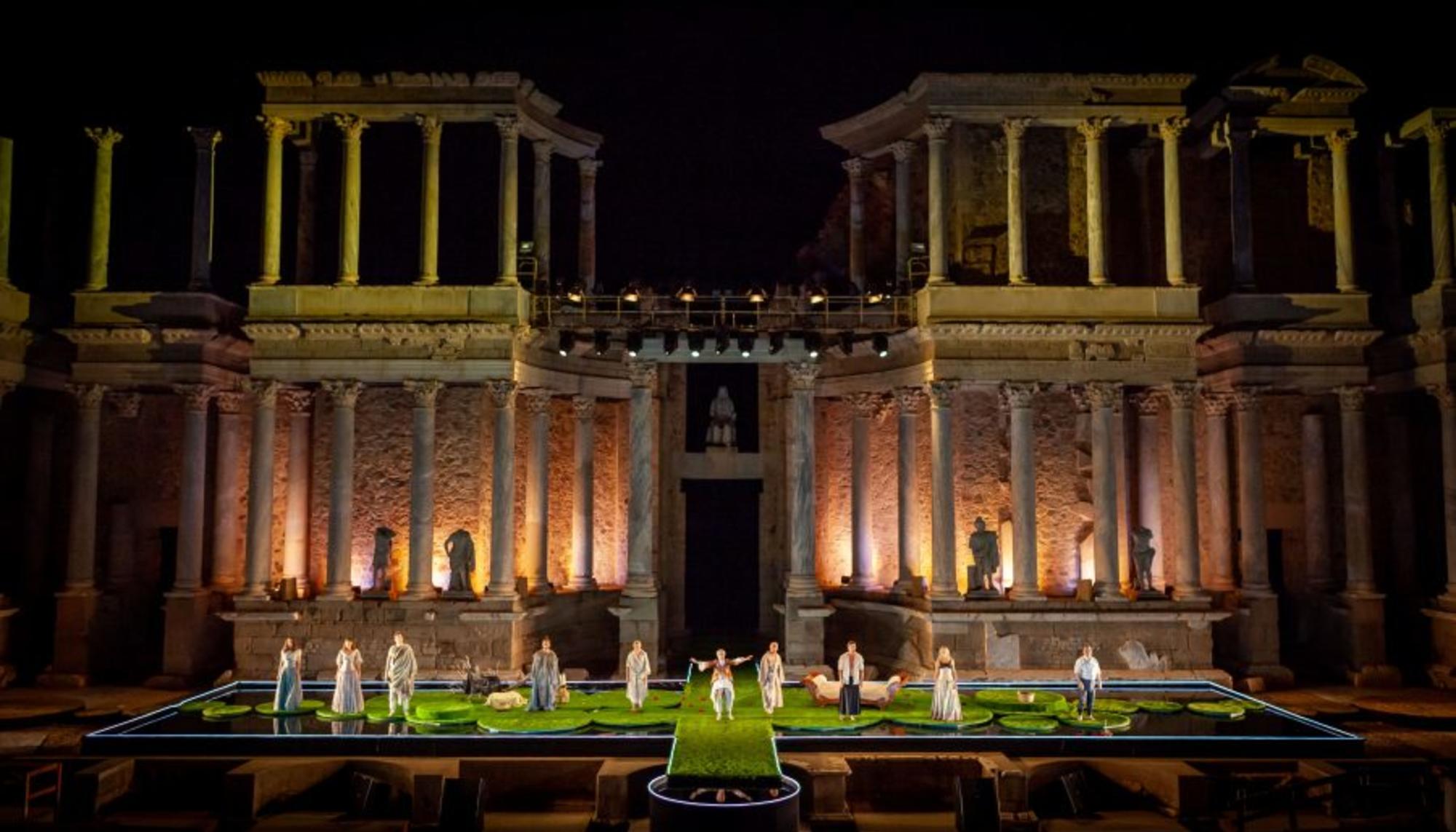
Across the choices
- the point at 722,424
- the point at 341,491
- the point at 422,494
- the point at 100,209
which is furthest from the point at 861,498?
the point at 100,209

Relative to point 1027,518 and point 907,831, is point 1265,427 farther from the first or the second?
point 907,831

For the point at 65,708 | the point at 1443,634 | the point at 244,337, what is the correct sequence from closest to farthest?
1. the point at 65,708
2. the point at 1443,634
3. the point at 244,337

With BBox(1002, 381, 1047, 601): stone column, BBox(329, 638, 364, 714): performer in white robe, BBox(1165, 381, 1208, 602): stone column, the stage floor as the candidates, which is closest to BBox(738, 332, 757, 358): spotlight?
BBox(1002, 381, 1047, 601): stone column

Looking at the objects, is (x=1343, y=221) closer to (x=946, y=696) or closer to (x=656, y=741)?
(x=946, y=696)

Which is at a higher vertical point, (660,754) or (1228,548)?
(1228,548)

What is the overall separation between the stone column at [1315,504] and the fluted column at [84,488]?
29.9 metres

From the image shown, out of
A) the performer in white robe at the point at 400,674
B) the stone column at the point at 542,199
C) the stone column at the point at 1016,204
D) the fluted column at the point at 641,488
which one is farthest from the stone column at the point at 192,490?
the stone column at the point at 1016,204

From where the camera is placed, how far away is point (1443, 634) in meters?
26.7

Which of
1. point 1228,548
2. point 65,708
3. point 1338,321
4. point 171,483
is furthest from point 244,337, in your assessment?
point 1338,321

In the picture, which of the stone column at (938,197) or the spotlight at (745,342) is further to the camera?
the stone column at (938,197)

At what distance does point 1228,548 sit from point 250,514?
23.6 metres

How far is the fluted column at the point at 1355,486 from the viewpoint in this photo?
90.8 ft

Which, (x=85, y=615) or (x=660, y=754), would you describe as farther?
(x=85, y=615)

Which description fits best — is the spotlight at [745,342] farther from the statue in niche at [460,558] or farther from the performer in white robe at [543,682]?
the performer in white robe at [543,682]
